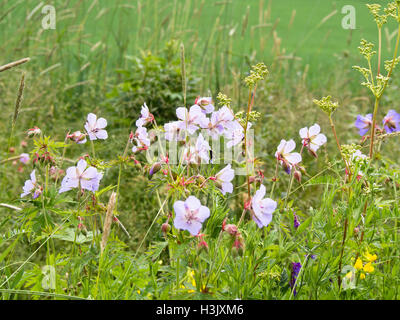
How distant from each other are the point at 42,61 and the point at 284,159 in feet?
12.7

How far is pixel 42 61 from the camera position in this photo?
4.98 meters

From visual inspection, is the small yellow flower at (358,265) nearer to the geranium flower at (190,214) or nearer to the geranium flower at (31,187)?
the geranium flower at (190,214)

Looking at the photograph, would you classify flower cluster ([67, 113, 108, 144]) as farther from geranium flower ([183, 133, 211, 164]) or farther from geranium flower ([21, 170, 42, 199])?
geranium flower ([183, 133, 211, 164])

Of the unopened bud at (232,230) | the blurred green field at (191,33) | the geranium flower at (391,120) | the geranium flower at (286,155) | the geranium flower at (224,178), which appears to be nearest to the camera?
the unopened bud at (232,230)

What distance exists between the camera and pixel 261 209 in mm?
1304

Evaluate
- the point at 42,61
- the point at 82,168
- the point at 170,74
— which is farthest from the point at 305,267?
the point at 42,61

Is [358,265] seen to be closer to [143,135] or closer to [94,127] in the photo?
[143,135]

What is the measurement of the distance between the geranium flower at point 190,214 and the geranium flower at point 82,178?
1.18ft

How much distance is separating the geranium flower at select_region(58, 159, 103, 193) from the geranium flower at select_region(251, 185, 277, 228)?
1.55 feet

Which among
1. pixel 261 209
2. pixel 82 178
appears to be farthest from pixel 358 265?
pixel 82 178

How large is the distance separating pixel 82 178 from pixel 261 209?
53 centimetres

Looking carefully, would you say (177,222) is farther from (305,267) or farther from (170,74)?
(170,74)

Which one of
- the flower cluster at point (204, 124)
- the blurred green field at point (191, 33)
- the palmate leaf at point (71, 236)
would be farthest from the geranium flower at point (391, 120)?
the blurred green field at point (191, 33)

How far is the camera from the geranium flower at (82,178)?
1.52m
